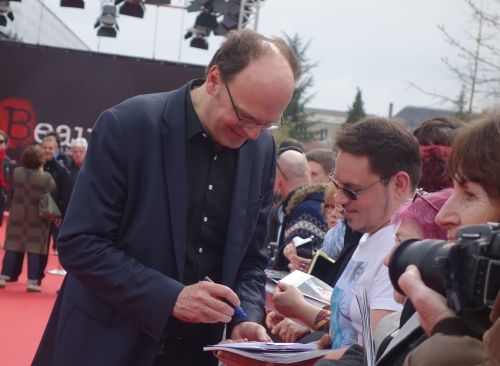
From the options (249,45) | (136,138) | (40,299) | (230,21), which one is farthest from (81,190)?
(230,21)

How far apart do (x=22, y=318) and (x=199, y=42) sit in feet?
29.5

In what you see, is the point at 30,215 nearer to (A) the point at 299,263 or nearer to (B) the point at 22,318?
(B) the point at 22,318

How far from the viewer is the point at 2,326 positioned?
666 cm

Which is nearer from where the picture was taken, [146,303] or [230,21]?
[146,303]

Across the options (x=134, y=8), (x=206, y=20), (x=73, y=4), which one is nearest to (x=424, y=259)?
(x=206, y=20)

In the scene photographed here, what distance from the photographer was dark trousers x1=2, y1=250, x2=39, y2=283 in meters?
8.53

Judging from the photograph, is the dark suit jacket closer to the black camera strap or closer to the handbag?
the black camera strap

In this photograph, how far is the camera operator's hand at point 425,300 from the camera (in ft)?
4.33

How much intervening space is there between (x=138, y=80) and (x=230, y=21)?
258cm

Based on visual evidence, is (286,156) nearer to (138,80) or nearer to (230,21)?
(230,21)

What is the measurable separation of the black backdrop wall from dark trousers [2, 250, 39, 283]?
5852mm

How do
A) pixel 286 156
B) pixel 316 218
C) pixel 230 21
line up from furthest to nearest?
pixel 230 21, pixel 286 156, pixel 316 218

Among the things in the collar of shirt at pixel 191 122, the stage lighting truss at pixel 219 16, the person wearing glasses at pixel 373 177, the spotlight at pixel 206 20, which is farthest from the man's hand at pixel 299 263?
the spotlight at pixel 206 20

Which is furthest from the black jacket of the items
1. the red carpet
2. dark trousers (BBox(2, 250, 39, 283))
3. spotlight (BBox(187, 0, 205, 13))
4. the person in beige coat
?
spotlight (BBox(187, 0, 205, 13))
